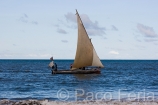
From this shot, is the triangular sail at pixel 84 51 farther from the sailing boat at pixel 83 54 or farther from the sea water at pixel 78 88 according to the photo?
the sea water at pixel 78 88

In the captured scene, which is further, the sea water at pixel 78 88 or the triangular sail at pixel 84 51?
the triangular sail at pixel 84 51

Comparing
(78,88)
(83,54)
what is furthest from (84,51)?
(78,88)

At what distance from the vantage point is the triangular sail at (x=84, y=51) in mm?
61656

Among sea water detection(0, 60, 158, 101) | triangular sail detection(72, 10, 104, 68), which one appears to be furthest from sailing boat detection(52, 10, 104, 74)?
sea water detection(0, 60, 158, 101)

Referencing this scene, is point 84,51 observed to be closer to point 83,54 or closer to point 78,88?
point 83,54

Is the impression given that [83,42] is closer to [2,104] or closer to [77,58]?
[77,58]

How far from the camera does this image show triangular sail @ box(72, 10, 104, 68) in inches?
2427

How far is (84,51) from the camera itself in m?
62.8

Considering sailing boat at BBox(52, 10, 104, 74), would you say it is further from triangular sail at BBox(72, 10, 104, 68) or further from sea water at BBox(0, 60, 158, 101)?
sea water at BBox(0, 60, 158, 101)

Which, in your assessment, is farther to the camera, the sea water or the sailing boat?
the sailing boat

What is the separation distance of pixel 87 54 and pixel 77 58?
194cm

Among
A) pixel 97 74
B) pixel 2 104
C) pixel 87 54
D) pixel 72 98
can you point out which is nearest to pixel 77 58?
pixel 87 54

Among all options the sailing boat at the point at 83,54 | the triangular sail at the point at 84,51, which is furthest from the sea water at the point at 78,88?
the triangular sail at the point at 84,51

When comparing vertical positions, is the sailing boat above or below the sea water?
above
